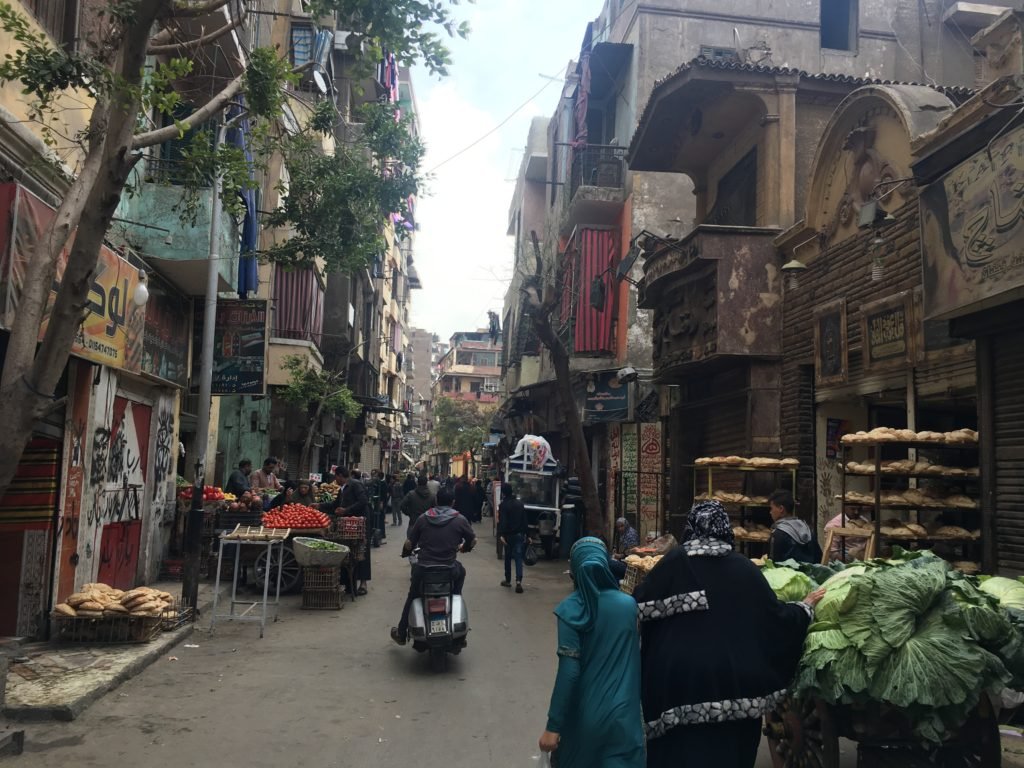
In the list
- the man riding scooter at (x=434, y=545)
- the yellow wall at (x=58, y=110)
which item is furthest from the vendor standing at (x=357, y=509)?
the yellow wall at (x=58, y=110)

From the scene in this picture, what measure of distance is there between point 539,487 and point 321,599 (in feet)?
31.4

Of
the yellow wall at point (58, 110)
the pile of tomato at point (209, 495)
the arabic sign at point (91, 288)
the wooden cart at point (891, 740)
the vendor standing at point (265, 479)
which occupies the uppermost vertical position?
the yellow wall at point (58, 110)

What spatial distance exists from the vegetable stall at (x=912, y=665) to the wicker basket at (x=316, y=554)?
7672 mm

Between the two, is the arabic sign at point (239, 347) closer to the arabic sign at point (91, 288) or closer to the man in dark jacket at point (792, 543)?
the arabic sign at point (91, 288)

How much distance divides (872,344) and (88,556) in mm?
10055

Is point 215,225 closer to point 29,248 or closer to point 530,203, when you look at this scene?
point 29,248

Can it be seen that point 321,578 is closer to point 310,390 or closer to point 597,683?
point 597,683

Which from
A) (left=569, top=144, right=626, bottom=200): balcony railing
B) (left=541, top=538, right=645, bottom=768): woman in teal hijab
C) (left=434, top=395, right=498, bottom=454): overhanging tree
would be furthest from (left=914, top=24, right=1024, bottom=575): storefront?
(left=434, top=395, right=498, bottom=454): overhanging tree

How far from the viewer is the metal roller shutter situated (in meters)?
7.75

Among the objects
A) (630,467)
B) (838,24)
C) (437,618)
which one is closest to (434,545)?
(437,618)

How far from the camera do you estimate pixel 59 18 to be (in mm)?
9086

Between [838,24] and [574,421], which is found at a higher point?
[838,24]

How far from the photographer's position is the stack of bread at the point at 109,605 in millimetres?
8398

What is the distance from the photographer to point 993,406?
8.09 meters
